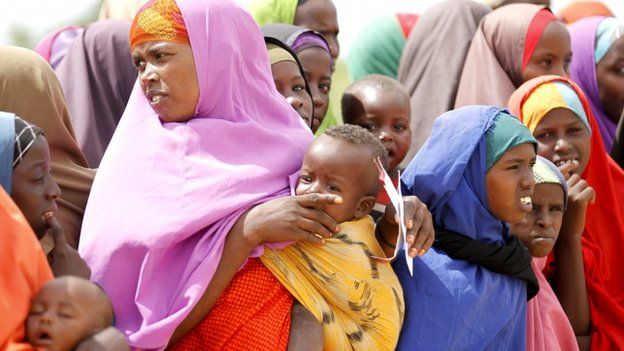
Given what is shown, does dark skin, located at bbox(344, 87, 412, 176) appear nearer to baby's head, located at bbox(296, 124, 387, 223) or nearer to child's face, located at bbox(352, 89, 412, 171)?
child's face, located at bbox(352, 89, 412, 171)

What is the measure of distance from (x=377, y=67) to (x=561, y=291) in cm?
246

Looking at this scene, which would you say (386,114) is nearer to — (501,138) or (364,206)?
(501,138)

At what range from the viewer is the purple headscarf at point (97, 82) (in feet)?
15.5

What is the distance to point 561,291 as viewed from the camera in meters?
4.77

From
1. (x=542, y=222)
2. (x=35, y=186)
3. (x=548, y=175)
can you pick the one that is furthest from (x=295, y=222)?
(x=548, y=175)

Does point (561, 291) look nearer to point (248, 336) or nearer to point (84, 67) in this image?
point (248, 336)

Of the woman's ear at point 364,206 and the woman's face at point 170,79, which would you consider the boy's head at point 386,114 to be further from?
the woman's face at point 170,79

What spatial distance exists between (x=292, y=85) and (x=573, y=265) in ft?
4.76

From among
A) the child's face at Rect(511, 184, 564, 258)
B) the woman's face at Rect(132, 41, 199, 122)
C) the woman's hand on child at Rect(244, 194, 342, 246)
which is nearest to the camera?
the woman's hand on child at Rect(244, 194, 342, 246)

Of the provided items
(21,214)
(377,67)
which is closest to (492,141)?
(21,214)

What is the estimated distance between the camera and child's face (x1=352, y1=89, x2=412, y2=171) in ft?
16.7

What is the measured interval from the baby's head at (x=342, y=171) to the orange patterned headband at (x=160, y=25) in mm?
609

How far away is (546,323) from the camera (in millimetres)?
4340

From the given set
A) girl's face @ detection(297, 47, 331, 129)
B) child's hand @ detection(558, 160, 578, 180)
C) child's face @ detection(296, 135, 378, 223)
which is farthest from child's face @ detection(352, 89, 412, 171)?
child's face @ detection(296, 135, 378, 223)
